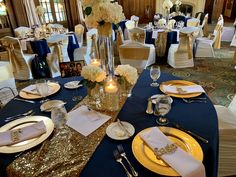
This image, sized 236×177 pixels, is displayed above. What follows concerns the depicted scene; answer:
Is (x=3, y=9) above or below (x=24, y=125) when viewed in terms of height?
above

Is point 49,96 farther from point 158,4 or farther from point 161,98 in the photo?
point 158,4

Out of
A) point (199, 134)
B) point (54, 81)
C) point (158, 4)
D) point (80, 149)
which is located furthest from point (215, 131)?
point (158, 4)

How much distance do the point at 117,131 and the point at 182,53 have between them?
3.40 m

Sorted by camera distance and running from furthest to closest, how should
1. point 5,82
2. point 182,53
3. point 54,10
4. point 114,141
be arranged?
point 54,10
point 182,53
point 5,82
point 114,141

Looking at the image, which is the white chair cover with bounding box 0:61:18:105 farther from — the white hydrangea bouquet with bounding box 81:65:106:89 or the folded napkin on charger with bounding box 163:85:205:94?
the folded napkin on charger with bounding box 163:85:205:94

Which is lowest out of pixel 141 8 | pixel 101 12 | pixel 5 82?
pixel 5 82

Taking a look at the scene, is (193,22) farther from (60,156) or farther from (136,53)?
(60,156)

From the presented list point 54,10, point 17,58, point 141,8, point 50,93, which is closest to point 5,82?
point 17,58

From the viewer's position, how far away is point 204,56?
4809mm

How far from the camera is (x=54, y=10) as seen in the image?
6.84 metres

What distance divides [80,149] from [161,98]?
1.82 feet

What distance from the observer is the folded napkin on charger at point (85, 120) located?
3.74 ft

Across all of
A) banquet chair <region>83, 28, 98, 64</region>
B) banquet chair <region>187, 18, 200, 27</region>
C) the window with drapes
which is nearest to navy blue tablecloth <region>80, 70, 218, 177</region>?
banquet chair <region>83, 28, 98, 64</region>

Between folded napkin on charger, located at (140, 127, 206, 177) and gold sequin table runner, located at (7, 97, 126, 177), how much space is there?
27 centimetres
